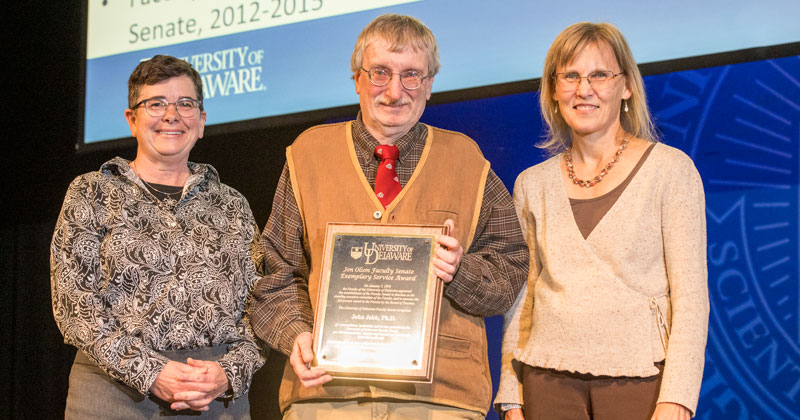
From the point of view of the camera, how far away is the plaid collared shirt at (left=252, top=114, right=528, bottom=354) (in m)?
1.92

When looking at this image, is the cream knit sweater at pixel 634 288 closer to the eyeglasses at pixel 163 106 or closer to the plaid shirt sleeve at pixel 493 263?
the plaid shirt sleeve at pixel 493 263

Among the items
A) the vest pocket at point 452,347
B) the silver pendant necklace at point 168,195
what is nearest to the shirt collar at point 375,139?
the vest pocket at point 452,347

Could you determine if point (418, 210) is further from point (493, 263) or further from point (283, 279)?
point (283, 279)

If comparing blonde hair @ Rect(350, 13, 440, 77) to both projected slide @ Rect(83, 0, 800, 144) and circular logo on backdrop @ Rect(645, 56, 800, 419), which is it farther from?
circular logo on backdrop @ Rect(645, 56, 800, 419)

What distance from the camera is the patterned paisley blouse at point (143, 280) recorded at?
2.01m

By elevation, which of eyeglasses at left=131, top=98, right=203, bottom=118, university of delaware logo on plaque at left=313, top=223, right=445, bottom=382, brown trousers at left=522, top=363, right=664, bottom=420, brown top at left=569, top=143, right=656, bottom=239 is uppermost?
→ eyeglasses at left=131, top=98, right=203, bottom=118

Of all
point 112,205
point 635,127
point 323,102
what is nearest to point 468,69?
point 323,102

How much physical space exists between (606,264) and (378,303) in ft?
2.01

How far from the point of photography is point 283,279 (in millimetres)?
1966

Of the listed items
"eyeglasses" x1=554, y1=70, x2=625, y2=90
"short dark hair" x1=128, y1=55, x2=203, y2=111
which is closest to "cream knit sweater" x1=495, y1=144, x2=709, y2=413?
"eyeglasses" x1=554, y1=70, x2=625, y2=90

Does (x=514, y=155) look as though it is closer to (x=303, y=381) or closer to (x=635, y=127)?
(x=635, y=127)

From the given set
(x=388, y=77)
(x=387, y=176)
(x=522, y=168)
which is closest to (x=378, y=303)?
(x=387, y=176)

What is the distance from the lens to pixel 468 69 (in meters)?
3.27

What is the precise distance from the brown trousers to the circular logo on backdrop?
4.10 feet
